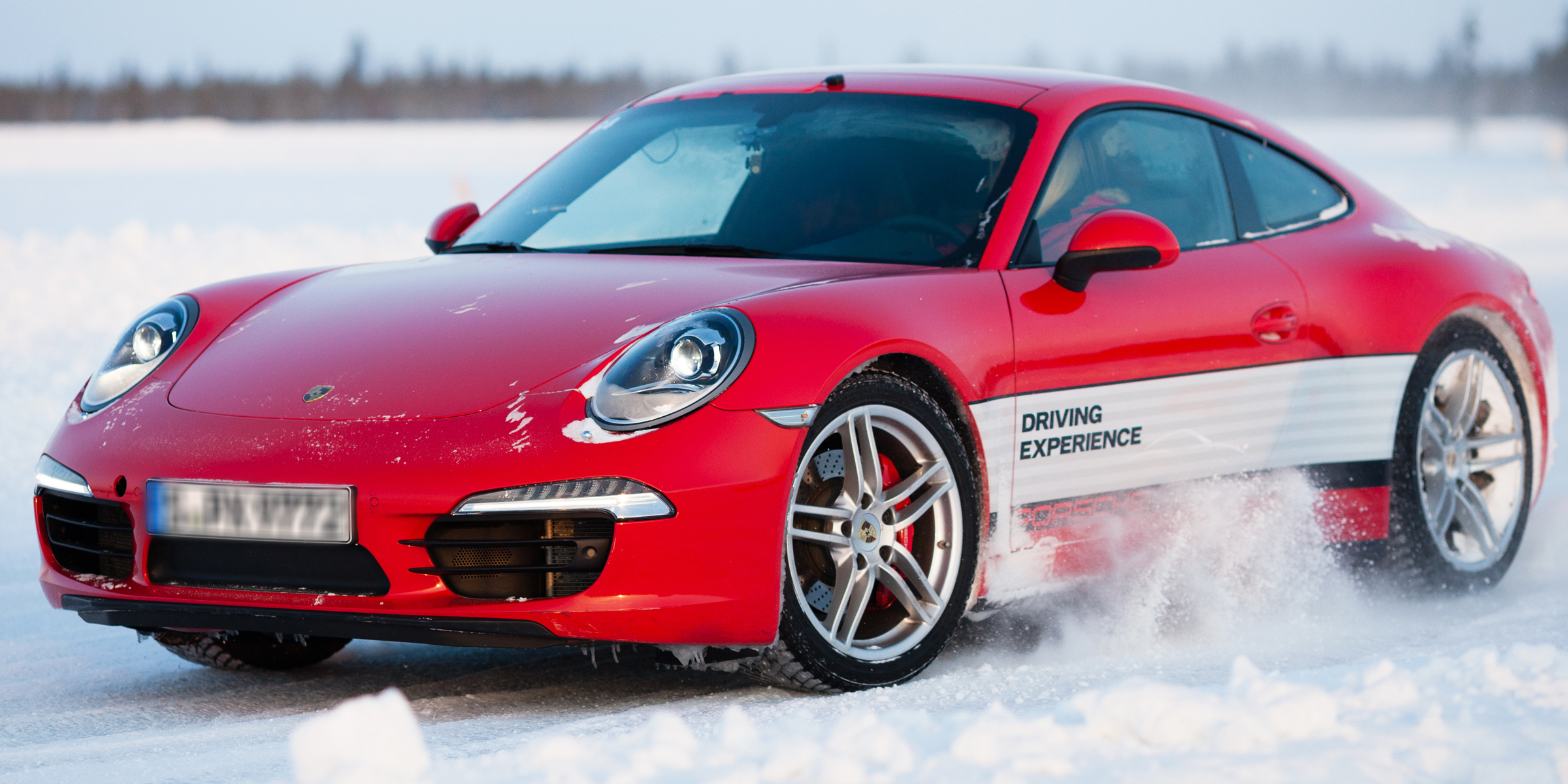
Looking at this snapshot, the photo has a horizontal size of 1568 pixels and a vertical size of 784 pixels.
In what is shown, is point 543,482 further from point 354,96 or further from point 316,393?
point 354,96

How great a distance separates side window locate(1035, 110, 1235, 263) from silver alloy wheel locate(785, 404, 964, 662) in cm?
84

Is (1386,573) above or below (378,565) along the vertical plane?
below

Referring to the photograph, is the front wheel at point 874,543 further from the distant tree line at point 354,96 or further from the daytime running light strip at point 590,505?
the distant tree line at point 354,96

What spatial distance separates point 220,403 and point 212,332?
0.44 m

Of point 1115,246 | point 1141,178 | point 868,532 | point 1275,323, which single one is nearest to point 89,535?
point 868,532

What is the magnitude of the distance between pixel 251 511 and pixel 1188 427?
2.36 metres

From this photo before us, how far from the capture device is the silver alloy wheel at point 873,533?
11.8ft

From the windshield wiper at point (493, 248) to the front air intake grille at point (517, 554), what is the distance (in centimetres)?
149

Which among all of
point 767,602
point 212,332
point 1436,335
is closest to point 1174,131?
point 1436,335

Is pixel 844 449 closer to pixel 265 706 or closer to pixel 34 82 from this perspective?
pixel 265 706

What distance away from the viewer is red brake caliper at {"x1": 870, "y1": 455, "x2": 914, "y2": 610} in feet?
12.3

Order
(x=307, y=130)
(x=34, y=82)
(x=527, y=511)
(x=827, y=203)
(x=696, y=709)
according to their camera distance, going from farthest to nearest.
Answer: (x=34, y=82)
(x=307, y=130)
(x=827, y=203)
(x=696, y=709)
(x=527, y=511)

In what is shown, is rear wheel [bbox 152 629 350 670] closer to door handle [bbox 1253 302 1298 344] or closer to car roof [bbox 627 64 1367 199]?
car roof [bbox 627 64 1367 199]

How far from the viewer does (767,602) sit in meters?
3.41
